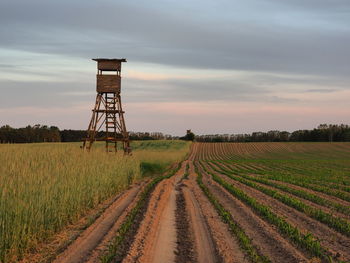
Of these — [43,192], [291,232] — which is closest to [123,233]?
[43,192]

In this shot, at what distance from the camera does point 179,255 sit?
8109 millimetres

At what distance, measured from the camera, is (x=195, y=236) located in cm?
959

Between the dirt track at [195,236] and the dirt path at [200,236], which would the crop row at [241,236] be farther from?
the dirt path at [200,236]

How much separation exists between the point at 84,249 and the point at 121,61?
74.0 feet

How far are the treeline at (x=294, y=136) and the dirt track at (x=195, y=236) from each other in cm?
10537

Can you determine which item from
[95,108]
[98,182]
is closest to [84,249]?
[98,182]

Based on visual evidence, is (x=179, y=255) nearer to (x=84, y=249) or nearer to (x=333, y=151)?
(x=84, y=249)

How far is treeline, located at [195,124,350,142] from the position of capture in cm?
11238

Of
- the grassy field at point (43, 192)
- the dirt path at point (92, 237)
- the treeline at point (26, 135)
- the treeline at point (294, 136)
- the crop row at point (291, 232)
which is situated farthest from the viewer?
the treeline at point (294, 136)

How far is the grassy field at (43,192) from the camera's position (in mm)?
7781

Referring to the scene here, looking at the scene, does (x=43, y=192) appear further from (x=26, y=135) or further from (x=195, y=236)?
(x=26, y=135)

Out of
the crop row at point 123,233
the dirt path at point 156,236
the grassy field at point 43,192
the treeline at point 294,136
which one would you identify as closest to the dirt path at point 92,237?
the crop row at point 123,233

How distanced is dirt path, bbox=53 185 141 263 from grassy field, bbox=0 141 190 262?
0.72m

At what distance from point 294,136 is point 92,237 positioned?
118500mm
